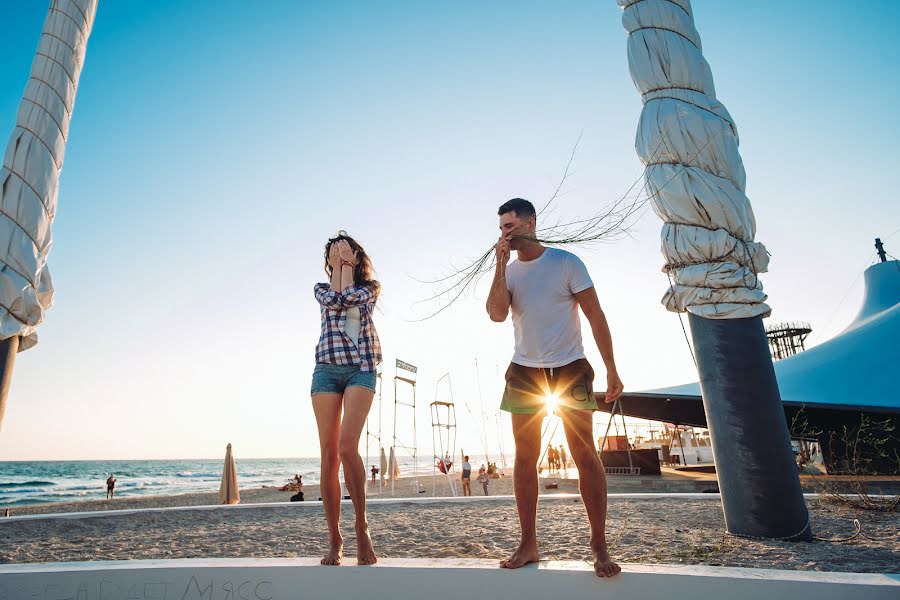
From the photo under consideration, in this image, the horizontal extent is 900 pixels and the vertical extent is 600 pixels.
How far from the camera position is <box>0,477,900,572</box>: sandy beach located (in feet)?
7.83

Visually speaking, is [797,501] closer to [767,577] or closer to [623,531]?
[623,531]

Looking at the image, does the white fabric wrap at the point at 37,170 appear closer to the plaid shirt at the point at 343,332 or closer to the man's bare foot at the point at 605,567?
the plaid shirt at the point at 343,332

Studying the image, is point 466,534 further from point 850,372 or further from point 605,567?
point 850,372

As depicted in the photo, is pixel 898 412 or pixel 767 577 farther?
pixel 898 412

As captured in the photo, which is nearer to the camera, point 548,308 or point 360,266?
point 548,308

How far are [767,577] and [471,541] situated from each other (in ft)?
6.31

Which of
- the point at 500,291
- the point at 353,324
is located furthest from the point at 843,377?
the point at 353,324

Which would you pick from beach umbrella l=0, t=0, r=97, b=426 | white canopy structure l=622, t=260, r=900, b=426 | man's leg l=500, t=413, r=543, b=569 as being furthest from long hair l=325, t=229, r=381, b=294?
white canopy structure l=622, t=260, r=900, b=426

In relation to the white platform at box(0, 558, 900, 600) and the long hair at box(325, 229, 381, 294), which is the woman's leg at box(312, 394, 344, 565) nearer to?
the white platform at box(0, 558, 900, 600)

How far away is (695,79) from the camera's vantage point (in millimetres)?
3207

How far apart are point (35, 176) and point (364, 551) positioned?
434cm

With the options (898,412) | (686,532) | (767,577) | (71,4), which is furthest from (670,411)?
(71,4)

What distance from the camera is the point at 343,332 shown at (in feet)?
8.43

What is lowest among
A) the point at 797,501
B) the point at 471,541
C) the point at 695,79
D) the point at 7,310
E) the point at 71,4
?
the point at 471,541
